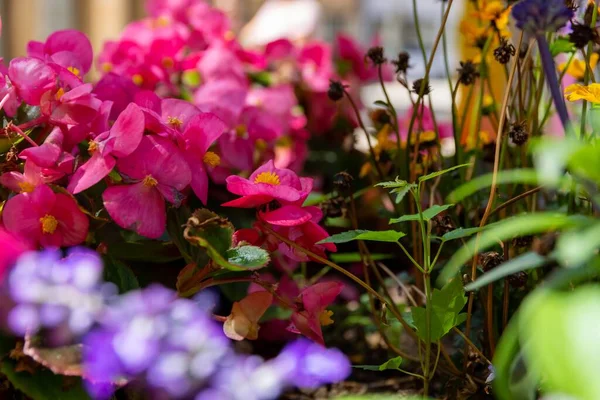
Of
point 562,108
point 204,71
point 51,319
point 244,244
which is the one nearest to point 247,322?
point 244,244

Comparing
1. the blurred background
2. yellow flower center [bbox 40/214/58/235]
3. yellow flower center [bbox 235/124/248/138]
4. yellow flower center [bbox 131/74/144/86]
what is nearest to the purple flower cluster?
yellow flower center [bbox 40/214/58/235]

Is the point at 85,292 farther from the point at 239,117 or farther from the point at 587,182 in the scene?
the point at 239,117

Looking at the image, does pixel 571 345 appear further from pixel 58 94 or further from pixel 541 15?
pixel 58 94

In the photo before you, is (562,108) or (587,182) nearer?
(587,182)

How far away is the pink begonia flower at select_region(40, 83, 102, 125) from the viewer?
0.56 metres

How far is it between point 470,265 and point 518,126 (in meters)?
0.12

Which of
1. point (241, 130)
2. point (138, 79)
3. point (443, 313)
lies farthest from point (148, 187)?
point (138, 79)

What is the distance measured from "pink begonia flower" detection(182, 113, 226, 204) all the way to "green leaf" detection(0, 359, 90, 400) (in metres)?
0.18

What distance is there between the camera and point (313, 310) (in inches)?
21.9

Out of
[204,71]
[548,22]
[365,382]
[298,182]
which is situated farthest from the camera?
[204,71]

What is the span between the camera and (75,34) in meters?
0.68

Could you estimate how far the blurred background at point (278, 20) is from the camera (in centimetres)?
170

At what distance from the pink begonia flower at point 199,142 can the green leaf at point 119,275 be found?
83 millimetres

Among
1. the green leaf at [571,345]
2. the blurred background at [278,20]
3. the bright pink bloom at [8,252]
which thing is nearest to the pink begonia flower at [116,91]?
the bright pink bloom at [8,252]
